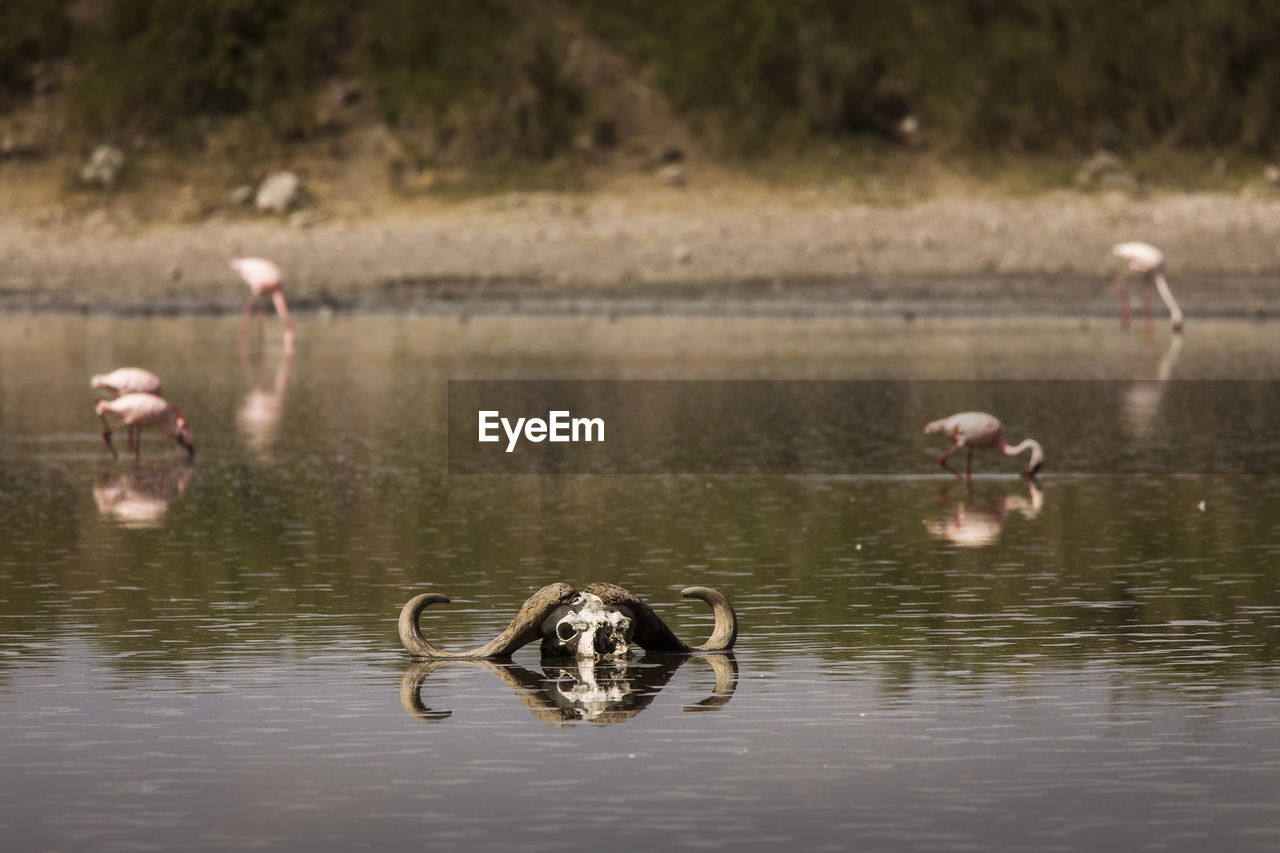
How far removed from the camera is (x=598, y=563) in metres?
11.5

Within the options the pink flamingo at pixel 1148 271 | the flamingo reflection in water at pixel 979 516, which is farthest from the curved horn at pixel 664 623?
the pink flamingo at pixel 1148 271

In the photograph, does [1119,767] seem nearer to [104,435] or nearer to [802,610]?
[802,610]

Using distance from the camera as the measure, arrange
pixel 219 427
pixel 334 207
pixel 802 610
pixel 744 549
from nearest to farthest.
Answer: pixel 802 610 → pixel 744 549 → pixel 219 427 → pixel 334 207

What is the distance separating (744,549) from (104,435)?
5.90 m

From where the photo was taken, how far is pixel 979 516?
13359 millimetres

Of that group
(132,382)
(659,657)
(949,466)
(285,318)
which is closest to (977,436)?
(949,466)

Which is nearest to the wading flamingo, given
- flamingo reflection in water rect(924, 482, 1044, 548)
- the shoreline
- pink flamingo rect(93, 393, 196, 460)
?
pink flamingo rect(93, 393, 196, 460)

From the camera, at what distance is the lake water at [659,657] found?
6777 millimetres

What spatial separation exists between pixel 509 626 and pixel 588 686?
1.95 ft

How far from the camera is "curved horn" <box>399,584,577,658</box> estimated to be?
8.86 m

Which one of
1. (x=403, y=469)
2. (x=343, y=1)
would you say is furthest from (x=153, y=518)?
(x=343, y=1)

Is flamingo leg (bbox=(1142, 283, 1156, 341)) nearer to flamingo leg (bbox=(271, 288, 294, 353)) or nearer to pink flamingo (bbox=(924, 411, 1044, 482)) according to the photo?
flamingo leg (bbox=(271, 288, 294, 353))

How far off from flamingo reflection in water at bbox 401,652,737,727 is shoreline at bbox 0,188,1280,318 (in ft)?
64.5

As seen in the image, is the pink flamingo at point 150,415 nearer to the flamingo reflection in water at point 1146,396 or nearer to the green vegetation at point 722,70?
the flamingo reflection in water at point 1146,396
